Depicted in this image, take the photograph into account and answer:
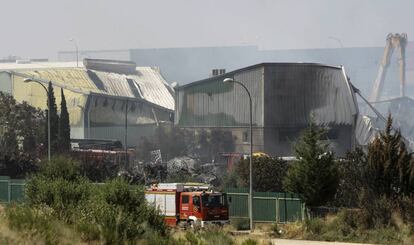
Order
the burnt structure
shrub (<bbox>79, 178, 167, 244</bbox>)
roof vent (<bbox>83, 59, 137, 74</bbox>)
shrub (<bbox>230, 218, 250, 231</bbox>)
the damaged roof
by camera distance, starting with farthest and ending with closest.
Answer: roof vent (<bbox>83, 59, 137, 74</bbox>) → the damaged roof → the burnt structure → shrub (<bbox>230, 218, 250, 231</bbox>) → shrub (<bbox>79, 178, 167, 244</bbox>)

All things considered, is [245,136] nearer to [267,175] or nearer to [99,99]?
[99,99]

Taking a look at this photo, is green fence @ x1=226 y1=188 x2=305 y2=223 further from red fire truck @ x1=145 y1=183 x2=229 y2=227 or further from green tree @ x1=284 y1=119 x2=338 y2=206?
red fire truck @ x1=145 y1=183 x2=229 y2=227

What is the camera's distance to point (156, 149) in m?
119

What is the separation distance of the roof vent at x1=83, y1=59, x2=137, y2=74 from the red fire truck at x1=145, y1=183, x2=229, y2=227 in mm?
114381

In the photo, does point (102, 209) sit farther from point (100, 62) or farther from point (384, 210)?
point (100, 62)

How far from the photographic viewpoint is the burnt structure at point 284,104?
10388 centimetres

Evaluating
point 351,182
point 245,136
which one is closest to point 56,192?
point 351,182

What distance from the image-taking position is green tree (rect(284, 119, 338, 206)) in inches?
1801

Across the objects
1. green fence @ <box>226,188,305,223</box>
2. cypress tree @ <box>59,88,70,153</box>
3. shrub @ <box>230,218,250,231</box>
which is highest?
cypress tree @ <box>59,88,70,153</box>

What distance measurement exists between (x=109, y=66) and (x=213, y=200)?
130 metres

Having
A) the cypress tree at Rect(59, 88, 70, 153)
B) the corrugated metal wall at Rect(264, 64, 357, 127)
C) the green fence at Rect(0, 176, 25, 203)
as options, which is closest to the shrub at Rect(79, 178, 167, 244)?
the green fence at Rect(0, 176, 25, 203)

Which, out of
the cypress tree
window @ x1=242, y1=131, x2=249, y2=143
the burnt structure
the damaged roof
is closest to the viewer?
the cypress tree

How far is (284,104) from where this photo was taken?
4122 inches

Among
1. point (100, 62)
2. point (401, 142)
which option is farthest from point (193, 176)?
point (100, 62)
